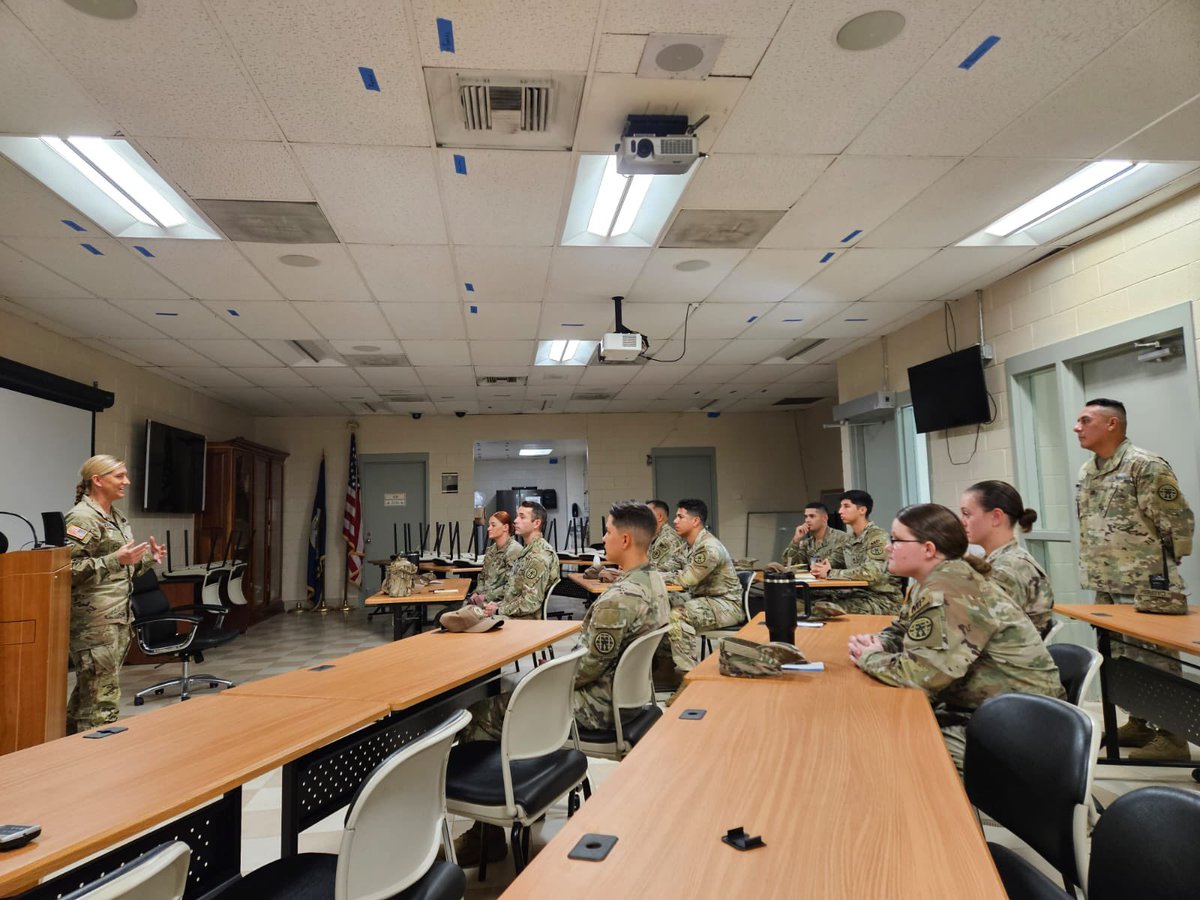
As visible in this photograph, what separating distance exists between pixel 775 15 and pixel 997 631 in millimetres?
2117

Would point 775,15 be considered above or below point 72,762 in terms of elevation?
above

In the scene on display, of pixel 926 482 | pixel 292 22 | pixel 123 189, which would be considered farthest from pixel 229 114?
pixel 926 482

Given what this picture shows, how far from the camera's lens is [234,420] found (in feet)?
32.4

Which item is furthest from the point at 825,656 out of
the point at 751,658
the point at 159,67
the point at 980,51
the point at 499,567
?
the point at 499,567

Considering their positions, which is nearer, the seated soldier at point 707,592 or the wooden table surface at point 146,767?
the wooden table surface at point 146,767

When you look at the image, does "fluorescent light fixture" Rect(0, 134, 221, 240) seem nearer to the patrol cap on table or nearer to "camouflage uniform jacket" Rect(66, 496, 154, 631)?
"camouflage uniform jacket" Rect(66, 496, 154, 631)

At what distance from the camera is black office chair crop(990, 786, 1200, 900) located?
977 mm

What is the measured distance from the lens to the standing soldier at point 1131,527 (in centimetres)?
335

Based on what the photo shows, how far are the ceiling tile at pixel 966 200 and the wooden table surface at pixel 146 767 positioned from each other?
3.69 m

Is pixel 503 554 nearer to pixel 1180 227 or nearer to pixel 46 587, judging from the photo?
pixel 46 587

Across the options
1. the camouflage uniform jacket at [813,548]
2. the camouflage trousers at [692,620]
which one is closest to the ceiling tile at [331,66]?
the camouflage trousers at [692,620]

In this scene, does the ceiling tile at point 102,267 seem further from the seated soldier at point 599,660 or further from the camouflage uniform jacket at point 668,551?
the camouflage uniform jacket at point 668,551

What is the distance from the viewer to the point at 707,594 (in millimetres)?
4805

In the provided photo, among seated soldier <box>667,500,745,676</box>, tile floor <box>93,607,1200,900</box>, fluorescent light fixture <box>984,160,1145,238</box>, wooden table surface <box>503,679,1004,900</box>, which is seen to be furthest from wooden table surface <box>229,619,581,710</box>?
fluorescent light fixture <box>984,160,1145,238</box>
